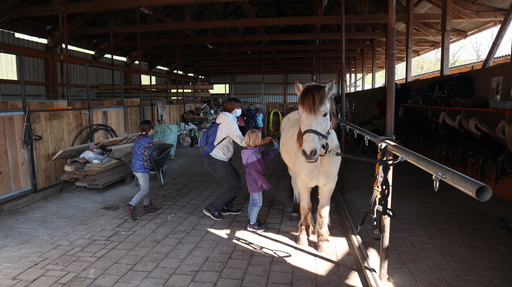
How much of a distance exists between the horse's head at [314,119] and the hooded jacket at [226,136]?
1320 millimetres

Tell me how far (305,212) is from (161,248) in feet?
5.36

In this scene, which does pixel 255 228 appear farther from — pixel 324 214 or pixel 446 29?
pixel 446 29

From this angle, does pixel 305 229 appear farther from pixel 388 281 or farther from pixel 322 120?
pixel 322 120

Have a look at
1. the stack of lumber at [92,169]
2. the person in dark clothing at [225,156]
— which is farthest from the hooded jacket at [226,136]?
the stack of lumber at [92,169]

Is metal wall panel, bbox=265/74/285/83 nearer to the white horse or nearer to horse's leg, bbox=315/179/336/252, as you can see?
the white horse

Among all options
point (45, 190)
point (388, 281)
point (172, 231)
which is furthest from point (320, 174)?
point (45, 190)

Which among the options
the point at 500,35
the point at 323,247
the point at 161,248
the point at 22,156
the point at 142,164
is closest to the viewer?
the point at 323,247

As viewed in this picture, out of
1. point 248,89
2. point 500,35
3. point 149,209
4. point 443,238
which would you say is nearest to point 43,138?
point 149,209

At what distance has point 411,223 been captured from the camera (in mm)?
4164

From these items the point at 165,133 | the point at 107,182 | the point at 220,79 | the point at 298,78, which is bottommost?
the point at 107,182

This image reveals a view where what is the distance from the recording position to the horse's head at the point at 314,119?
2.69 meters

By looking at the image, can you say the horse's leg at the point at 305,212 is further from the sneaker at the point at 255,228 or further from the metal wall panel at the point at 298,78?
the metal wall panel at the point at 298,78

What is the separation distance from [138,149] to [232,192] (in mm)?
1464

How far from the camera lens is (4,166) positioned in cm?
477
